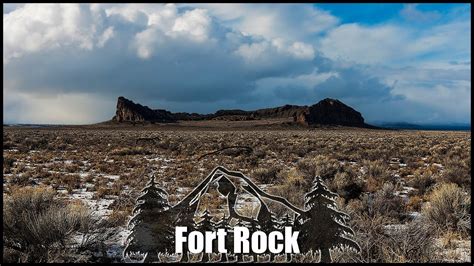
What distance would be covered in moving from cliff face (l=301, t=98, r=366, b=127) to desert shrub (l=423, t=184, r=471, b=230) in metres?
115

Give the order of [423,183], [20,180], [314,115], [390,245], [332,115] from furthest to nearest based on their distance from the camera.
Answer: [332,115] → [314,115] → [20,180] → [423,183] → [390,245]

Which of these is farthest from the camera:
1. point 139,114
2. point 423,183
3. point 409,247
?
point 139,114

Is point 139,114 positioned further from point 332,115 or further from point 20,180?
point 332,115

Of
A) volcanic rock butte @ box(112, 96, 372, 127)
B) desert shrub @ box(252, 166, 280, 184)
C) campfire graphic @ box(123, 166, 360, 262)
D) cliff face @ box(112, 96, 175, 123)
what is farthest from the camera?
volcanic rock butte @ box(112, 96, 372, 127)

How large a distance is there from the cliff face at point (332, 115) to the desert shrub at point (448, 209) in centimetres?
11487

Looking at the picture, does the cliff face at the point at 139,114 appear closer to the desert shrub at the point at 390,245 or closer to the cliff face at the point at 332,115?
the cliff face at the point at 332,115

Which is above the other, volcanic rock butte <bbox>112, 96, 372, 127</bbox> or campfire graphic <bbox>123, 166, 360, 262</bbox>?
volcanic rock butte <bbox>112, 96, 372, 127</bbox>

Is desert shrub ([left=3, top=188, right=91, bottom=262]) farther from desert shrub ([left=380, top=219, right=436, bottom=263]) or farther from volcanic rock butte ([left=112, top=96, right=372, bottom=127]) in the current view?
volcanic rock butte ([left=112, top=96, right=372, bottom=127])

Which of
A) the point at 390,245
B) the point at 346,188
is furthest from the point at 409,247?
the point at 346,188

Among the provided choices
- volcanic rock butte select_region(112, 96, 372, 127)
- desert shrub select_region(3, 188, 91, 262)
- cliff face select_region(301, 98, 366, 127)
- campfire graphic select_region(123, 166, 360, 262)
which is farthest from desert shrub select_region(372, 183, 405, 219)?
cliff face select_region(301, 98, 366, 127)

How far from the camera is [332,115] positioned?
5084 inches

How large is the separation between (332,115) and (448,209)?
125 meters

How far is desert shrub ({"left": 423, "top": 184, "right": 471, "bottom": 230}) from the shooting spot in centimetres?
672

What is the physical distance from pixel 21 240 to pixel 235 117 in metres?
112
